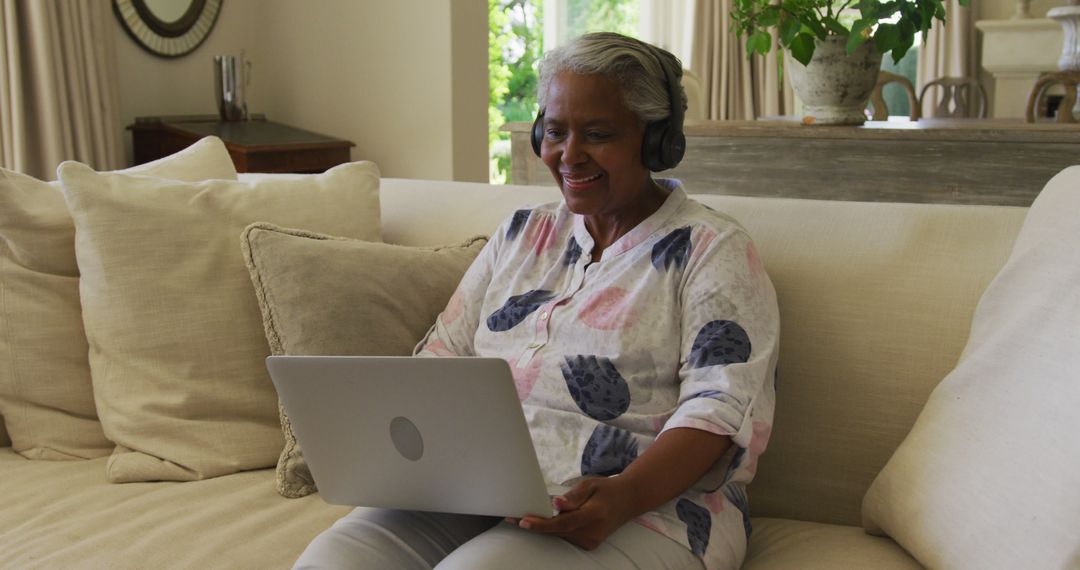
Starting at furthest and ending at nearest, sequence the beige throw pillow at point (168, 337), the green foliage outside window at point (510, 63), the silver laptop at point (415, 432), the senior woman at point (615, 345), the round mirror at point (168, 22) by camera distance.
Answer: the green foliage outside window at point (510, 63), the round mirror at point (168, 22), the beige throw pillow at point (168, 337), the senior woman at point (615, 345), the silver laptop at point (415, 432)

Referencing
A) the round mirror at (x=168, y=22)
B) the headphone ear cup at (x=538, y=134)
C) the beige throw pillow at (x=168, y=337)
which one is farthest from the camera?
the round mirror at (x=168, y=22)

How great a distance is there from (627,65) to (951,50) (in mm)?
5534

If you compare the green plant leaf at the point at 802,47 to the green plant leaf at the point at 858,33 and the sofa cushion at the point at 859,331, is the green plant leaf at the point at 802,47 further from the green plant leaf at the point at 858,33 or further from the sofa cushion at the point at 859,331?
the sofa cushion at the point at 859,331

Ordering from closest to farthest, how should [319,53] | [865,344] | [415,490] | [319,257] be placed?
[415,490] < [865,344] < [319,257] < [319,53]

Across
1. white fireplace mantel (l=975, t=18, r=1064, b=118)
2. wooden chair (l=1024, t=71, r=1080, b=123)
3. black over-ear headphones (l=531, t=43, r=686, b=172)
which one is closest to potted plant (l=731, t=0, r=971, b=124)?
wooden chair (l=1024, t=71, r=1080, b=123)

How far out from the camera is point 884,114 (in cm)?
405

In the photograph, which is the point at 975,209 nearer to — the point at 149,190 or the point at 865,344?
the point at 865,344

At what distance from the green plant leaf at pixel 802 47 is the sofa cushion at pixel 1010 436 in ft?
3.65

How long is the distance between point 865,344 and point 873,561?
0.32 metres

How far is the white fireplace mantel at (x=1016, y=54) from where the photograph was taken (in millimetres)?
6008

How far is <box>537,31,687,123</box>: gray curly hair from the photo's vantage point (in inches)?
58.5

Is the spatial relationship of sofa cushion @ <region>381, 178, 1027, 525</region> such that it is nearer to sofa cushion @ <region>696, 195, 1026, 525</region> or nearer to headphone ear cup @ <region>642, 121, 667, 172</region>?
sofa cushion @ <region>696, 195, 1026, 525</region>

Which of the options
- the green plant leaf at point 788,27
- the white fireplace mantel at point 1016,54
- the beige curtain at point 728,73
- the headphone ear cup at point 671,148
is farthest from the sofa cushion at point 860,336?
the beige curtain at point 728,73

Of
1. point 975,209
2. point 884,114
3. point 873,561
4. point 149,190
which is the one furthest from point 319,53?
point 873,561
